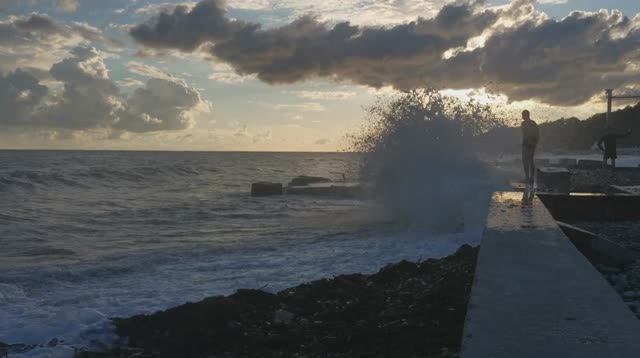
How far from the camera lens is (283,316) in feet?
24.9

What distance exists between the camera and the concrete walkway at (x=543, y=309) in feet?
12.0

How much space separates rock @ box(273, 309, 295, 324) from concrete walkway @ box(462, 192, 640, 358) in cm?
247

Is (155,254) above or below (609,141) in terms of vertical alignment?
below

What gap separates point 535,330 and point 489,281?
52.8 inches

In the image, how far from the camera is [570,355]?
354cm

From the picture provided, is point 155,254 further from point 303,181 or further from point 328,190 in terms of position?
point 303,181

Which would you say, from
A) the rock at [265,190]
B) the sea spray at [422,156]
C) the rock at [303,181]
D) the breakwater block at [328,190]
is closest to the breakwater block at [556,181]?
the sea spray at [422,156]

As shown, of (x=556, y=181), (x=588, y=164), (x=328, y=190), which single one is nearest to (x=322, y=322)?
(x=556, y=181)

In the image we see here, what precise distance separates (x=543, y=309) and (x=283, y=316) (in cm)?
384

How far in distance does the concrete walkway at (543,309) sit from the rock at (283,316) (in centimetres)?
247

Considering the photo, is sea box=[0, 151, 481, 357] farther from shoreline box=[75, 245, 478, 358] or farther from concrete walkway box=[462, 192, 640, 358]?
concrete walkway box=[462, 192, 640, 358]

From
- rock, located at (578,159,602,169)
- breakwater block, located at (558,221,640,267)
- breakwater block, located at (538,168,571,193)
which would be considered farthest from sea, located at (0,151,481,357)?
rock, located at (578,159,602,169)

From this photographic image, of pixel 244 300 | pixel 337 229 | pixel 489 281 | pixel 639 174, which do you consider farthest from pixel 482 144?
pixel 489 281

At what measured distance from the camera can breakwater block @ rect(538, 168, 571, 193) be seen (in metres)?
17.9
